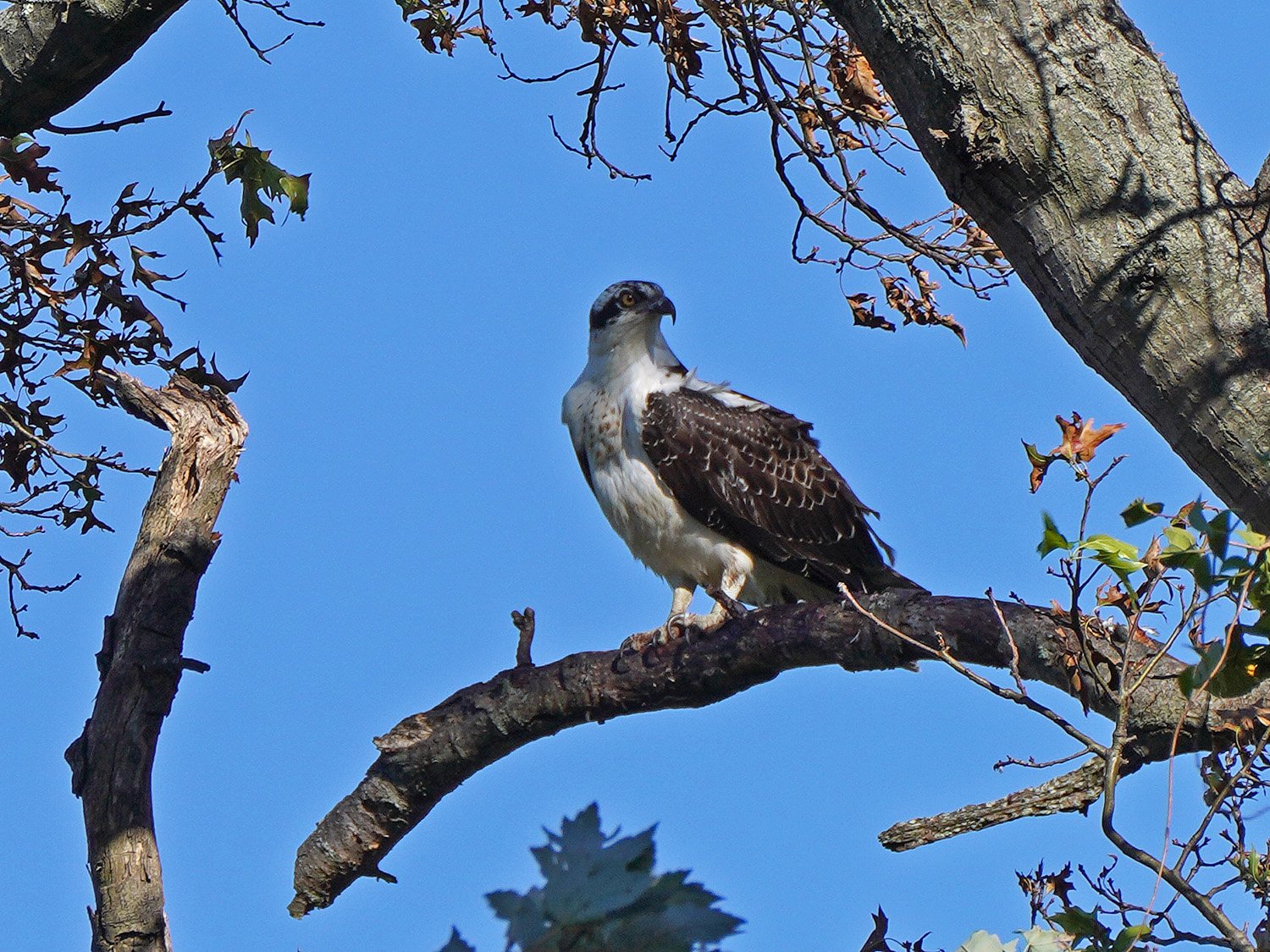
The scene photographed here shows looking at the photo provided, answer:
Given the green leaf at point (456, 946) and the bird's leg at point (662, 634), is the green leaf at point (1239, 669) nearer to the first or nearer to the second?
the green leaf at point (456, 946)

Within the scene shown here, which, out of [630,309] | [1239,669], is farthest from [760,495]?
[1239,669]

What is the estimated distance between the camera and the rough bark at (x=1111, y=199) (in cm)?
285

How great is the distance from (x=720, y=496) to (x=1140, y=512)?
4.19m

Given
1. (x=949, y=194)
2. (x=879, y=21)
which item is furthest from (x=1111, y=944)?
(x=879, y=21)

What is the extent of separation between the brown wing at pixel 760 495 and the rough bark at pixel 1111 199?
380cm

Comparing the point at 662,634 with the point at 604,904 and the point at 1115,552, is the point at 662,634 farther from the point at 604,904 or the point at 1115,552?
the point at 604,904

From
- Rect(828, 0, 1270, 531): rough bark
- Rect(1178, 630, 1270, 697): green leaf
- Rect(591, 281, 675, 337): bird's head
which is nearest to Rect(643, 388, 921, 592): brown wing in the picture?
Rect(591, 281, 675, 337): bird's head

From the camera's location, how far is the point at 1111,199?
2.94 m

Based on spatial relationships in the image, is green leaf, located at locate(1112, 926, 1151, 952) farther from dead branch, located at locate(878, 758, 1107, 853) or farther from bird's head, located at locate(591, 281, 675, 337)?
bird's head, located at locate(591, 281, 675, 337)

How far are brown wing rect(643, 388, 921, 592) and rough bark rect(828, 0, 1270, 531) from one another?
380 centimetres

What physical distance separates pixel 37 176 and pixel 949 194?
2.64 metres

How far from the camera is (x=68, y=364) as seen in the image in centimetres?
446

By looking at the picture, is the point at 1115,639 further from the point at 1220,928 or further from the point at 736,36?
the point at 736,36

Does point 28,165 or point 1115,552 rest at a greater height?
point 28,165
